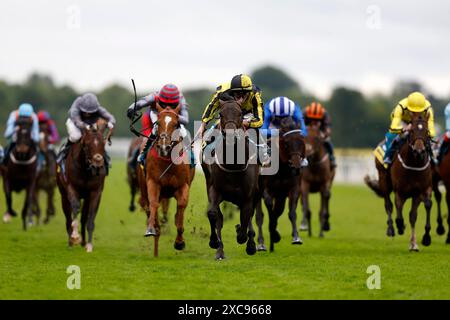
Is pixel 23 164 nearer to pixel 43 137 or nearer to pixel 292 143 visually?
pixel 43 137

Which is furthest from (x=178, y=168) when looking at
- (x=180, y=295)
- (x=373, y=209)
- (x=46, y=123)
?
(x=373, y=209)

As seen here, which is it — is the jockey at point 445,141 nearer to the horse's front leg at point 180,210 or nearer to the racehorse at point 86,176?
the horse's front leg at point 180,210

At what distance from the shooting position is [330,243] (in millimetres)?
17656

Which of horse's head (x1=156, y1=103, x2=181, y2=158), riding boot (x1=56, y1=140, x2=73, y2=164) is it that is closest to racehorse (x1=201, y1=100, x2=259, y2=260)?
horse's head (x1=156, y1=103, x2=181, y2=158)

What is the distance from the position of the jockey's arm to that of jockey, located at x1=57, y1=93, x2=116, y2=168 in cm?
330

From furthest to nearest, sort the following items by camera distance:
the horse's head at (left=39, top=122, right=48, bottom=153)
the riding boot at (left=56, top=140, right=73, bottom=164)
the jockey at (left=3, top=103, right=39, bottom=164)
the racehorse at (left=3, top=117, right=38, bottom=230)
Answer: the horse's head at (left=39, top=122, right=48, bottom=153) < the racehorse at (left=3, top=117, right=38, bottom=230) < the jockey at (left=3, top=103, right=39, bottom=164) < the riding boot at (left=56, top=140, right=73, bottom=164)

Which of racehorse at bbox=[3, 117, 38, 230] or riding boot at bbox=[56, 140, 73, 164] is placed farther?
racehorse at bbox=[3, 117, 38, 230]

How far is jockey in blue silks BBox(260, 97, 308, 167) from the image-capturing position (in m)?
15.0

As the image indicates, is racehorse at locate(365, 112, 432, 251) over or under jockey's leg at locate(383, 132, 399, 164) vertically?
under

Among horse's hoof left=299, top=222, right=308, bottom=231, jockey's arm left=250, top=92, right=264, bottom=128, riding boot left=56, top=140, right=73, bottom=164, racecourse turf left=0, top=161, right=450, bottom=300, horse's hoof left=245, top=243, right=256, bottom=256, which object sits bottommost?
horse's hoof left=299, top=222, right=308, bottom=231

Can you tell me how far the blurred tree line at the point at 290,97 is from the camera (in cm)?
5556

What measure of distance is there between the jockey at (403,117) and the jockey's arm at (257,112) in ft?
9.25

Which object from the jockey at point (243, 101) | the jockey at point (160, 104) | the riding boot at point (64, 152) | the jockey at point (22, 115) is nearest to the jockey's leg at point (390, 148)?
the jockey at point (243, 101)

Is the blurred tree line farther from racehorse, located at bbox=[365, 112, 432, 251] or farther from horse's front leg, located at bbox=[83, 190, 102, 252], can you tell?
horse's front leg, located at bbox=[83, 190, 102, 252]
